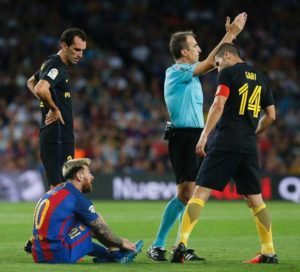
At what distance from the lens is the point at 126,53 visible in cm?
2658

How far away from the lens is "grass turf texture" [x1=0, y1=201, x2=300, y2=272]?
8680 mm

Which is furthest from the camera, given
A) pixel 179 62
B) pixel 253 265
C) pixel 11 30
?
pixel 11 30

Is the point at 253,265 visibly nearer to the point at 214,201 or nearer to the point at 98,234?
the point at 98,234

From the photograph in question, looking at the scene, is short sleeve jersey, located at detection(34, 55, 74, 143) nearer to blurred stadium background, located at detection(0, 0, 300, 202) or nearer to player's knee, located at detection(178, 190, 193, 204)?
player's knee, located at detection(178, 190, 193, 204)

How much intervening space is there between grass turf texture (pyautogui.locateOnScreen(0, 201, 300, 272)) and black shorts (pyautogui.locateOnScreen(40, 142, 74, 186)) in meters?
0.90

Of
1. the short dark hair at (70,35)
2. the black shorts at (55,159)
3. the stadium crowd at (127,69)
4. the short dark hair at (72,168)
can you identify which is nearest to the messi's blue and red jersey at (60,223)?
the short dark hair at (72,168)

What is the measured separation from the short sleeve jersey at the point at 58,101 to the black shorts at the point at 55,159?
0.22ft

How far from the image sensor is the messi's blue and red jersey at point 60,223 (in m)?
8.80

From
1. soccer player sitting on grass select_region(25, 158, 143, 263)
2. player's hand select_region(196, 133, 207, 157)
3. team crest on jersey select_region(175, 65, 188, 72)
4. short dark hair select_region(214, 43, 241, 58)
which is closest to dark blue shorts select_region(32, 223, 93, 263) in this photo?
soccer player sitting on grass select_region(25, 158, 143, 263)

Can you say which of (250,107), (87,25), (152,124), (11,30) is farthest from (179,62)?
(87,25)

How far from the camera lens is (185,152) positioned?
Answer: 389 inches

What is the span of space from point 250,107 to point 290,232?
427 centimetres

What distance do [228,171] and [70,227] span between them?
5.36ft

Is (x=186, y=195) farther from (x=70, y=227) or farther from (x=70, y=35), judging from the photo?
(x=70, y=35)
